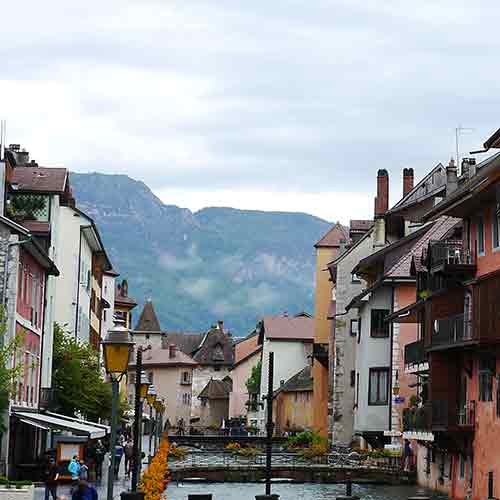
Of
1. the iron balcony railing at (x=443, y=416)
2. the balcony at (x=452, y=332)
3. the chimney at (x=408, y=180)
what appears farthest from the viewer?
the chimney at (x=408, y=180)

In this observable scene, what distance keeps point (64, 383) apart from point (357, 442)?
22.1 meters

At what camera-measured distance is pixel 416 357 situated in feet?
196

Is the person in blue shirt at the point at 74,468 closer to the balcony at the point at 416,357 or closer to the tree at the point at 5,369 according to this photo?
the tree at the point at 5,369

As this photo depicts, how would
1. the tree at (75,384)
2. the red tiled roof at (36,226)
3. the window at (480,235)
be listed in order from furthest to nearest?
1. the tree at (75,384)
2. the red tiled roof at (36,226)
3. the window at (480,235)

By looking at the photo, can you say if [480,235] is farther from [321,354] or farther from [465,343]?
[321,354]

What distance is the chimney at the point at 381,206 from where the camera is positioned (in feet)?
297

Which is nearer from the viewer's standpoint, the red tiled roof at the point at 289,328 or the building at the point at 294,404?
the building at the point at 294,404

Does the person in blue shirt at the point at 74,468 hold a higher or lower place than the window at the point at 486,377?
lower

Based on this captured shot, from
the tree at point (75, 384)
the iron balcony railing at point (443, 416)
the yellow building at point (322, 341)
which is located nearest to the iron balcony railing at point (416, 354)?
the iron balcony railing at point (443, 416)

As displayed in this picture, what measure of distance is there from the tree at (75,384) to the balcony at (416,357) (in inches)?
698

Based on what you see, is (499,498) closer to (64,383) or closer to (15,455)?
(15,455)

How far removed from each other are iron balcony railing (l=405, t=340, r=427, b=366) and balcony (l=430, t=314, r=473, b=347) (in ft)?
12.0

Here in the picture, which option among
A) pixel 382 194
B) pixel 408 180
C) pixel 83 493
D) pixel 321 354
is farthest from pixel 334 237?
pixel 83 493

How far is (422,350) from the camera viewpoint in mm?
57406
